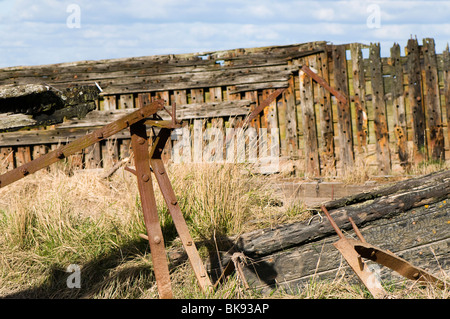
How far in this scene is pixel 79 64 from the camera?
10352 mm

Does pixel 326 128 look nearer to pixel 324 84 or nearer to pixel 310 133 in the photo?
pixel 310 133

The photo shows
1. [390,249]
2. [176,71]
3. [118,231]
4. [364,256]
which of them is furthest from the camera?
[176,71]

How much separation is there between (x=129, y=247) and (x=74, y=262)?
0.60 m

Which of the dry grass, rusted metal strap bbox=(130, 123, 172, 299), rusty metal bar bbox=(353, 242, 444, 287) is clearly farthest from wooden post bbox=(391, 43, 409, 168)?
rusted metal strap bbox=(130, 123, 172, 299)

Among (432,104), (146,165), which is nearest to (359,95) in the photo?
(432,104)

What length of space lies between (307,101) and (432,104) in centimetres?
230

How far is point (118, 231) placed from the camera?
17.3 feet

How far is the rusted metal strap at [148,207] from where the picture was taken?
3.31 metres

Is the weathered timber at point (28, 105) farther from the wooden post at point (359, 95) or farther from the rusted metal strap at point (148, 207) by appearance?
the wooden post at point (359, 95)

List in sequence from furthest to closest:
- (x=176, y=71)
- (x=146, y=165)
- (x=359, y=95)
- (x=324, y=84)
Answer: (x=176, y=71) < (x=324, y=84) < (x=359, y=95) < (x=146, y=165)

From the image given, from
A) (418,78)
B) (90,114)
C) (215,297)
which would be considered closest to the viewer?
(215,297)

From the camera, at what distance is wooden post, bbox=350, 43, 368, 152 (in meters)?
9.22
